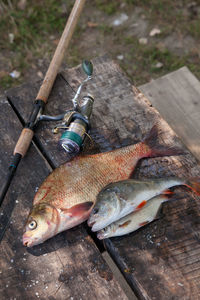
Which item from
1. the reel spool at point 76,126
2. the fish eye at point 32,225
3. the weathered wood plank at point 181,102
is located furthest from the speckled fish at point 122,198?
the weathered wood plank at point 181,102

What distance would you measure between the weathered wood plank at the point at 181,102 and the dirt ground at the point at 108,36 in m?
0.94

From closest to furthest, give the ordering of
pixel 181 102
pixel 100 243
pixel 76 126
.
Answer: pixel 100 243 → pixel 76 126 → pixel 181 102

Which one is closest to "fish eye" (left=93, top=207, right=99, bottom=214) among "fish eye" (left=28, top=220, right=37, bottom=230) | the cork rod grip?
"fish eye" (left=28, top=220, right=37, bottom=230)

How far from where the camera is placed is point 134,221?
2.00 meters

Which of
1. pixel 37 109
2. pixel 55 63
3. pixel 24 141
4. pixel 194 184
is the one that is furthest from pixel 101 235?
pixel 55 63

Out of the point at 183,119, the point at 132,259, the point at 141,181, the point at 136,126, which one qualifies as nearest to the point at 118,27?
the point at 183,119

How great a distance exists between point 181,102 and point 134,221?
6.48 ft

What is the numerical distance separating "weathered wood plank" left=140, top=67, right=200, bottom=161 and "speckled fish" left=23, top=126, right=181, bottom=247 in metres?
1.07

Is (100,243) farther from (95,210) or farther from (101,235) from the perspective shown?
(95,210)

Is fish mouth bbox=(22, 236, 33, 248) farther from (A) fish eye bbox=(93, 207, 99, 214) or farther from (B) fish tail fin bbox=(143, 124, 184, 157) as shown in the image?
(B) fish tail fin bbox=(143, 124, 184, 157)

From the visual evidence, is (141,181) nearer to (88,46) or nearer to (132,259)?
(132,259)

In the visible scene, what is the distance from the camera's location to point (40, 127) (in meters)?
2.56

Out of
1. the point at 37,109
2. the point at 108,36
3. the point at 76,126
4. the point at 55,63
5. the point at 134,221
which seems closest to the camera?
the point at 134,221

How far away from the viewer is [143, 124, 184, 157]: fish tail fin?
229 centimetres
